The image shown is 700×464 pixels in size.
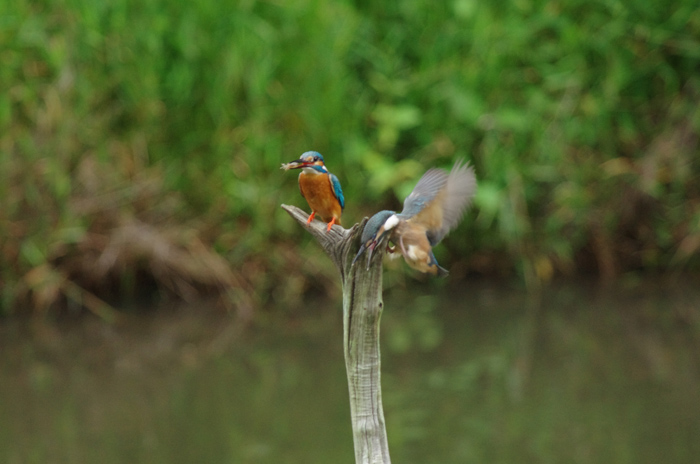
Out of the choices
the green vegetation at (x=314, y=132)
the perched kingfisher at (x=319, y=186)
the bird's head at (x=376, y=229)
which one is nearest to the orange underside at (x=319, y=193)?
the perched kingfisher at (x=319, y=186)

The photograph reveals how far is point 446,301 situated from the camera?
13.4 ft

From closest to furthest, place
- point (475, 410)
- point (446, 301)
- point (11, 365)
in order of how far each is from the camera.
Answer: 1. point (475, 410)
2. point (11, 365)
3. point (446, 301)

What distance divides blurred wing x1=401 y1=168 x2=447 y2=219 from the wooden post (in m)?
0.09

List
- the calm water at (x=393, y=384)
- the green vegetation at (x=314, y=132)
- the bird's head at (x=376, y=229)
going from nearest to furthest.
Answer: the bird's head at (x=376, y=229), the calm water at (x=393, y=384), the green vegetation at (x=314, y=132)

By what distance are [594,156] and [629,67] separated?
0.49 m

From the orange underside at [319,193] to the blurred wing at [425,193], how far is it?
163 millimetres

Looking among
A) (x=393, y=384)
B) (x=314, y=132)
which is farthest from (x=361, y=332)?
(x=314, y=132)

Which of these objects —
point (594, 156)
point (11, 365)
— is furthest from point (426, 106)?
point (11, 365)

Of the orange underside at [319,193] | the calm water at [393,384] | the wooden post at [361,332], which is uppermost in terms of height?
the calm water at [393,384]

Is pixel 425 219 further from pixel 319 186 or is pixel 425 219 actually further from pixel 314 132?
pixel 314 132

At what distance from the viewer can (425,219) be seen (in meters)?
1.40

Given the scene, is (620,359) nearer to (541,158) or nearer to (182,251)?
(541,158)

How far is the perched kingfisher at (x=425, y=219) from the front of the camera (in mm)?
1328

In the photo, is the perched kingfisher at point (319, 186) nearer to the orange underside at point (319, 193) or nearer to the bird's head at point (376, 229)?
the orange underside at point (319, 193)
